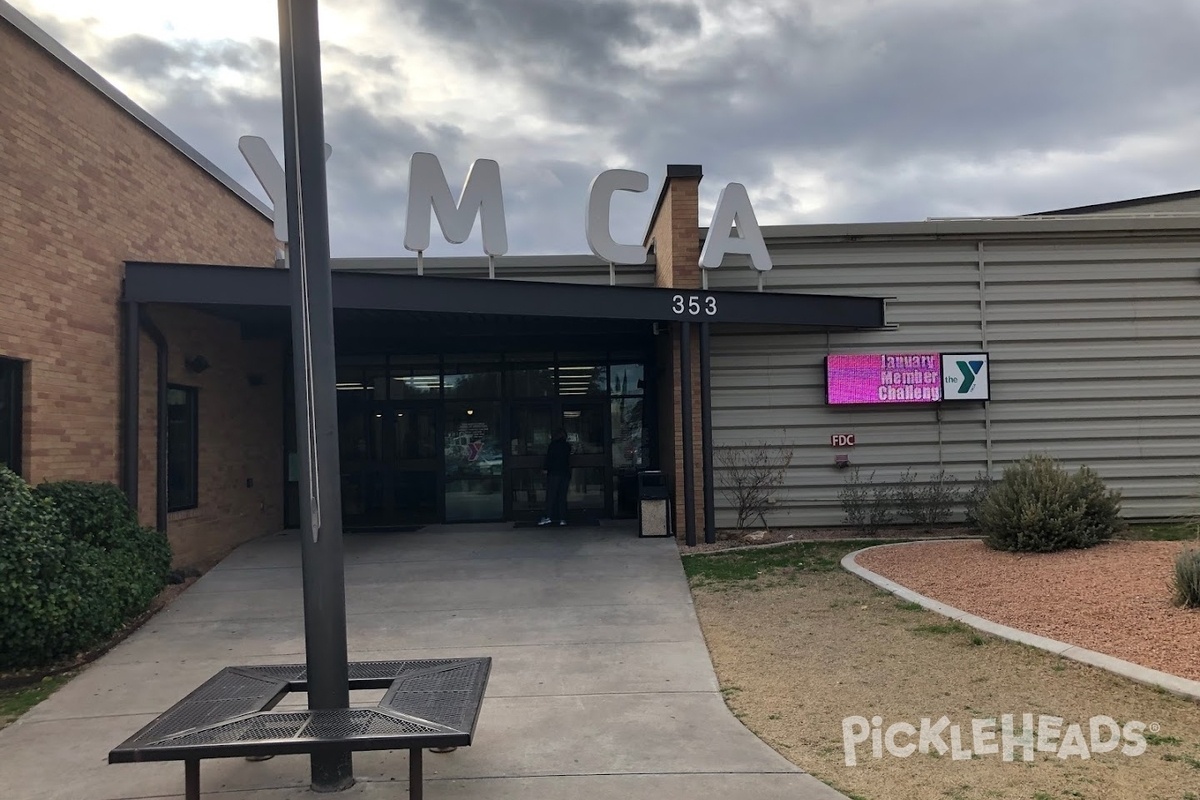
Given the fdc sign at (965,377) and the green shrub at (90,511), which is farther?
the fdc sign at (965,377)

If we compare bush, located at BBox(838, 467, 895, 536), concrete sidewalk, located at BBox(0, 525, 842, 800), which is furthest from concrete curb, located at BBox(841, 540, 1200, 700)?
bush, located at BBox(838, 467, 895, 536)

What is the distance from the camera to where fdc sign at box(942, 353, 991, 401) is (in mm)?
13281

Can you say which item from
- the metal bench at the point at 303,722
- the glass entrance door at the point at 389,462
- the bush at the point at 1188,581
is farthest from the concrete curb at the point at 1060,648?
the glass entrance door at the point at 389,462

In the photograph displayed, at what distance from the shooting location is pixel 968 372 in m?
13.3

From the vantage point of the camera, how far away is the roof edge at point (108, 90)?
8.51 m

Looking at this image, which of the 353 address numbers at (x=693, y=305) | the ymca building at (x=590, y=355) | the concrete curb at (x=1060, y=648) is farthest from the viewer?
the 353 address numbers at (x=693, y=305)

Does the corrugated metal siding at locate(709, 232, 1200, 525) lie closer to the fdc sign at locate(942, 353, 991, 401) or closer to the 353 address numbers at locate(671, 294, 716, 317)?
the fdc sign at locate(942, 353, 991, 401)

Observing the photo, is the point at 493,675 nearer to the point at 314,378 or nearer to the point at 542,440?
the point at 314,378

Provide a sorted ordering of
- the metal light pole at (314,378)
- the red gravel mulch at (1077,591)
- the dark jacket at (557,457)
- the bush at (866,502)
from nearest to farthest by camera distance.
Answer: the metal light pole at (314,378) < the red gravel mulch at (1077,591) < the bush at (866,502) < the dark jacket at (557,457)

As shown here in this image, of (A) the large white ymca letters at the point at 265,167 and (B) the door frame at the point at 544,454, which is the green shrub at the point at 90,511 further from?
(B) the door frame at the point at 544,454

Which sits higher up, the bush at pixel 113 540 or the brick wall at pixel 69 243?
the brick wall at pixel 69 243

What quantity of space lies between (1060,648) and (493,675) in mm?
4188

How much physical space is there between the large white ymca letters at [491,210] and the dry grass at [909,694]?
223 inches

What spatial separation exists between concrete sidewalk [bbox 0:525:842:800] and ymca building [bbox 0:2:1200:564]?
2.14m
